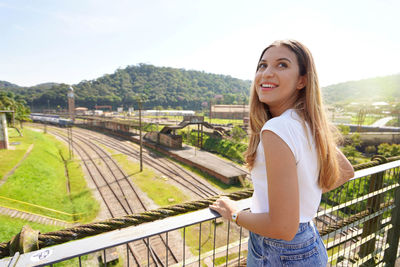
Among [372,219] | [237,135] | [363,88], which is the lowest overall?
[237,135]

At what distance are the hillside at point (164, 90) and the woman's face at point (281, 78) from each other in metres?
89.8

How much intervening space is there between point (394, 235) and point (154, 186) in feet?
54.3

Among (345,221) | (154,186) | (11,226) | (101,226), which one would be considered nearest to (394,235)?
(345,221)

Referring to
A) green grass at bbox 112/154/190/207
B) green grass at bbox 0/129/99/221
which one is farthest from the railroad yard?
green grass at bbox 0/129/99/221

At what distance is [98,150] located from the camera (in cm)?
2947

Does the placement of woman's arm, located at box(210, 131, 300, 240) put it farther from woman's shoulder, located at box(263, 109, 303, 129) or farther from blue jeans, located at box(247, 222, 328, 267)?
blue jeans, located at box(247, 222, 328, 267)

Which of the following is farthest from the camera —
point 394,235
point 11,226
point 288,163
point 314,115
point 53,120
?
point 53,120

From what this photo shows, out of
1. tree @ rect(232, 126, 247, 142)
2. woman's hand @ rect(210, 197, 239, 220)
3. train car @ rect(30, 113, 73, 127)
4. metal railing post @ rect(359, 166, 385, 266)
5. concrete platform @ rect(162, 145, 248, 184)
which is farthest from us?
train car @ rect(30, 113, 73, 127)

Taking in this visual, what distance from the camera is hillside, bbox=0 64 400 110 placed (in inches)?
3925

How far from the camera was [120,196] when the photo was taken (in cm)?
1647

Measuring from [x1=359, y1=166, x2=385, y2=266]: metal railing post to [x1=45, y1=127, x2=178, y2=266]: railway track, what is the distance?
6.47m

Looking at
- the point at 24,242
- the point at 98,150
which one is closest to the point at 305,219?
the point at 24,242

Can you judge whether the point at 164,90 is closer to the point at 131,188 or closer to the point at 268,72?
the point at 131,188

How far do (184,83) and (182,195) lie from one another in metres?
133
